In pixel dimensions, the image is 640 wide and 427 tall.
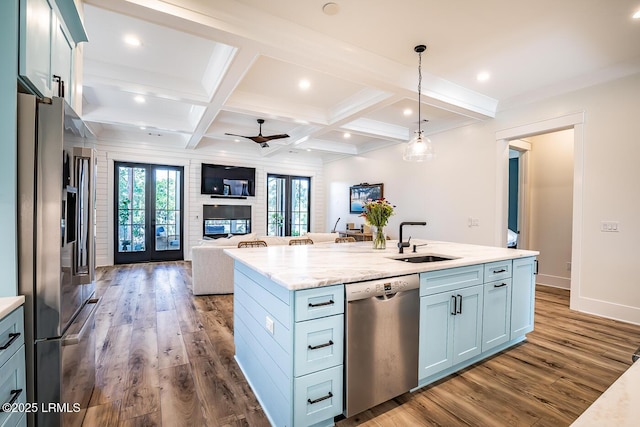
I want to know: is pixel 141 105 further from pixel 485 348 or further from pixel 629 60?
pixel 629 60

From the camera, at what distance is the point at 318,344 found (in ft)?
5.38

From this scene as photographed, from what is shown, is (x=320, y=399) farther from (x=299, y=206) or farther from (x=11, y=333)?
(x=299, y=206)

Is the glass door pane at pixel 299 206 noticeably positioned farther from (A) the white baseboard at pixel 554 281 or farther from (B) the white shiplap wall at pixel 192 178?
(A) the white baseboard at pixel 554 281

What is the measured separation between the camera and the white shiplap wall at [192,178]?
6.47 m

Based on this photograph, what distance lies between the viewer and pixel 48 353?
1.39m

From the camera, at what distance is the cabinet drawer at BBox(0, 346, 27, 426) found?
114 centimetres

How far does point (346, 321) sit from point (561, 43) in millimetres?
3498

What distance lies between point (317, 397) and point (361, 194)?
19.9 feet

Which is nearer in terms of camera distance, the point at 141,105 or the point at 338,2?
the point at 338,2

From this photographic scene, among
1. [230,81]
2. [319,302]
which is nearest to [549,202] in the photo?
[319,302]

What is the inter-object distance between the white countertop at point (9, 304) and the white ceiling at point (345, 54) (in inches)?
81.6

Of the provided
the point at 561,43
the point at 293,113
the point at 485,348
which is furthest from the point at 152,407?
the point at 561,43

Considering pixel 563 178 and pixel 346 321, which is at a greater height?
pixel 563 178

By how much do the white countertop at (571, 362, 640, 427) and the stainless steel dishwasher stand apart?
118 cm
